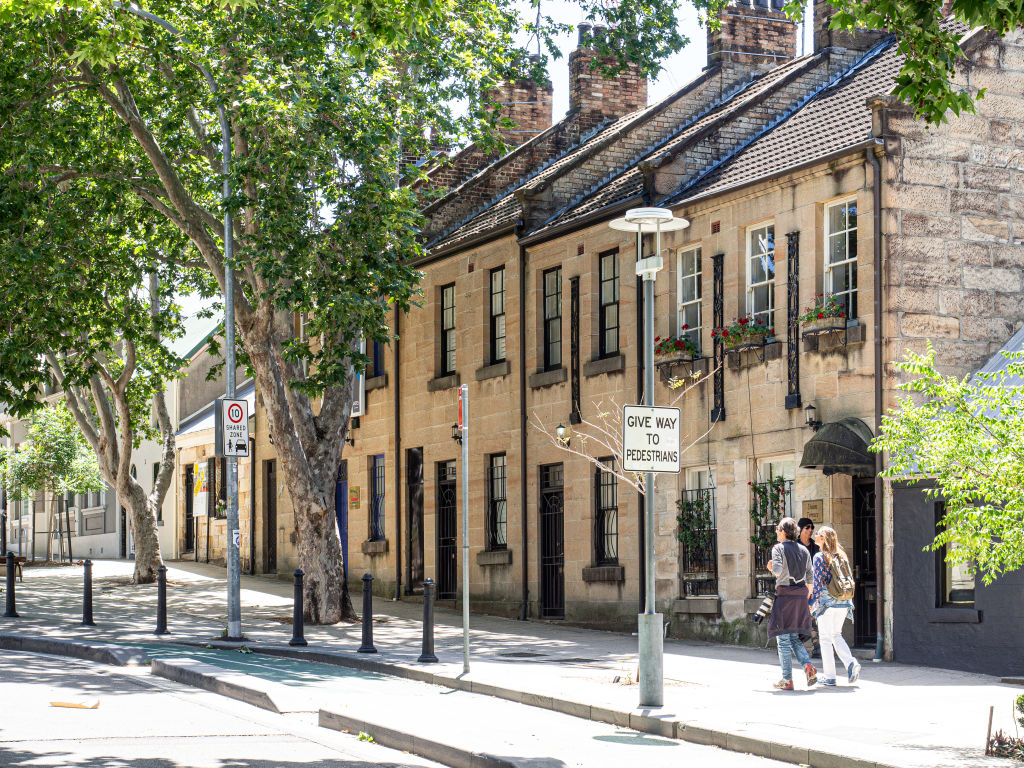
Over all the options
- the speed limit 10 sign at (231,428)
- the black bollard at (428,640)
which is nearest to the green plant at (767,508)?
the black bollard at (428,640)

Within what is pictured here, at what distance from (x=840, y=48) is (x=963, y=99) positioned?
1552 cm

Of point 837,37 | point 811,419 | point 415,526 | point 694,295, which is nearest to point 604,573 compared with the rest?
point 694,295

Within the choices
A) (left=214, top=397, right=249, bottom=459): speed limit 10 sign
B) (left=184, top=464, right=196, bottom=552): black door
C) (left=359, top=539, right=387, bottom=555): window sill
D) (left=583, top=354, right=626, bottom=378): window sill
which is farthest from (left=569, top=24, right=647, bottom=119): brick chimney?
(left=184, top=464, right=196, bottom=552): black door

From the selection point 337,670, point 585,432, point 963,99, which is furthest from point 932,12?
point 585,432

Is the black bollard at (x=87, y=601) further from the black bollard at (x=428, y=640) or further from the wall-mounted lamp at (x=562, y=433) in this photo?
the wall-mounted lamp at (x=562, y=433)

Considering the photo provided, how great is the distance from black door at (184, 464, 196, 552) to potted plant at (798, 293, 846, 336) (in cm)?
2453

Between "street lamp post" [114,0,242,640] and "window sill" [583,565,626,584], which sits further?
"window sill" [583,565,626,584]

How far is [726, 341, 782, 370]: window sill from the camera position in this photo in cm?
1964

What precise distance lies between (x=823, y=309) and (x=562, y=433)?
18.7 feet

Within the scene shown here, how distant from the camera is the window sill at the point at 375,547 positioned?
29156mm

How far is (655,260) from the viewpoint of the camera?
1344cm

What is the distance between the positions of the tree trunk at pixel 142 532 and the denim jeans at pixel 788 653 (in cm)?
1903

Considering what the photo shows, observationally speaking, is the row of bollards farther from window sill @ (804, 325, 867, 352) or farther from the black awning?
window sill @ (804, 325, 867, 352)

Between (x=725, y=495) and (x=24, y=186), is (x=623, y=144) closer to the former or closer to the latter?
(x=725, y=495)
